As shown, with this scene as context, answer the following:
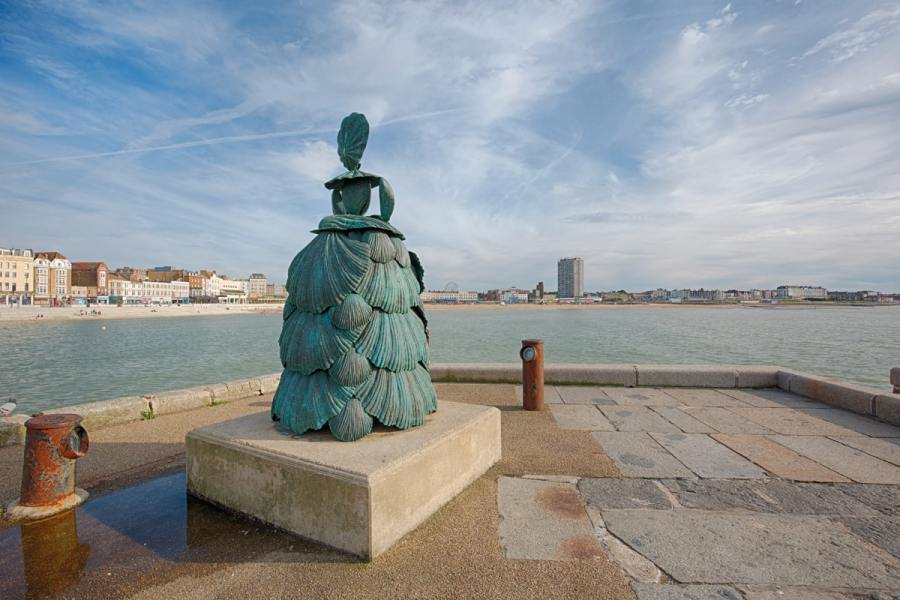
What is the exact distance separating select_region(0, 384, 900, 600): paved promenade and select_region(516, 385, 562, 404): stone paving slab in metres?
2.02

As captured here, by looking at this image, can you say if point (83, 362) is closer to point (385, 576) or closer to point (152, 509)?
point (152, 509)

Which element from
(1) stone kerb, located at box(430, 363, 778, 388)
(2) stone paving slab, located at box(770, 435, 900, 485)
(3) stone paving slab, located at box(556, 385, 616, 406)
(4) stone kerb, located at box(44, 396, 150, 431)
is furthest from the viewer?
(1) stone kerb, located at box(430, 363, 778, 388)

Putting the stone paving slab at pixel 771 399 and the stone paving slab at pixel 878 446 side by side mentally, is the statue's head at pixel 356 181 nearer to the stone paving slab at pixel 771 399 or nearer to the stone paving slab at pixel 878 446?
the stone paving slab at pixel 878 446

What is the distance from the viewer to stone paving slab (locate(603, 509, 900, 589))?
253cm

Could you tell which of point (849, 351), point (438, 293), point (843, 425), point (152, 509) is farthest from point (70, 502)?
point (438, 293)

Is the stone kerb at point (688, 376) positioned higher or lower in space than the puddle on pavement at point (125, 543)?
higher

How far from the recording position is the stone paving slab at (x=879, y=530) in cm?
289

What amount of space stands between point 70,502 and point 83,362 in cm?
2240

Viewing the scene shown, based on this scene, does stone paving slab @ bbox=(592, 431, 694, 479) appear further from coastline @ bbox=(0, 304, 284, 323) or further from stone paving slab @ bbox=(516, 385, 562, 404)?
coastline @ bbox=(0, 304, 284, 323)

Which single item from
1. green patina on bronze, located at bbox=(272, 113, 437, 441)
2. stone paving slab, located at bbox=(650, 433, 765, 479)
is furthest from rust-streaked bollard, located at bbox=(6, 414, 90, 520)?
stone paving slab, located at bbox=(650, 433, 765, 479)

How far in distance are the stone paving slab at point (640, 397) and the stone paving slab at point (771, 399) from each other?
4.10 feet

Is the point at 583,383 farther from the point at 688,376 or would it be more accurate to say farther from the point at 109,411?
the point at 109,411

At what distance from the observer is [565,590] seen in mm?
2398

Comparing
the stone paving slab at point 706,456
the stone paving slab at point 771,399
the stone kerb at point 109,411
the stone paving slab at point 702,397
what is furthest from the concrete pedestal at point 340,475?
the stone paving slab at point 771,399
